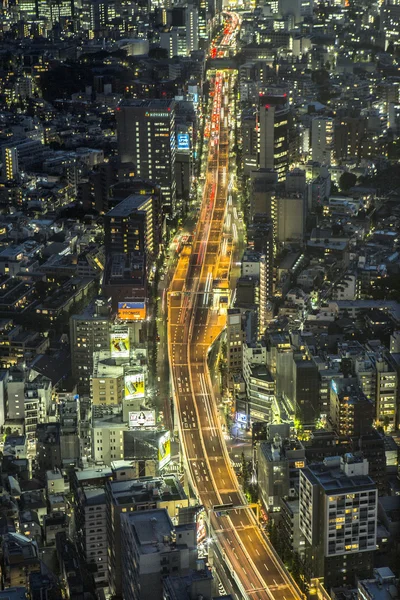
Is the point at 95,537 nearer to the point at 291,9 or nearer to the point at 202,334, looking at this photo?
the point at 202,334

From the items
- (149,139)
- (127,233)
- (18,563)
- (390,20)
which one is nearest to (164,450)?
(18,563)

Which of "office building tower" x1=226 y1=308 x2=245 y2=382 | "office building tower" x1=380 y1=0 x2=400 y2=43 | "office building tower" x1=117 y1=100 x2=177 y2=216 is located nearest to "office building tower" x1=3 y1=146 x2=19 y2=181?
"office building tower" x1=117 y1=100 x2=177 y2=216

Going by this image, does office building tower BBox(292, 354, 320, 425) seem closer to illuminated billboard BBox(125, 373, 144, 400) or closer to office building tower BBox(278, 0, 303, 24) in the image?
illuminated billboard BBox(125, 373, 144, 400)

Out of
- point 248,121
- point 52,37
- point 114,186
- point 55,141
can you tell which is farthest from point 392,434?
point 52,37

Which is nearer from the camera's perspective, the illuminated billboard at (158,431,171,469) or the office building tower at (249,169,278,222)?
the illuminated billboard at (158,431,171,469)

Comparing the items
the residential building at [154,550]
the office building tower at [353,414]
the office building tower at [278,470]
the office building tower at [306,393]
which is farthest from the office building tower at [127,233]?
the residential building at [154,550]

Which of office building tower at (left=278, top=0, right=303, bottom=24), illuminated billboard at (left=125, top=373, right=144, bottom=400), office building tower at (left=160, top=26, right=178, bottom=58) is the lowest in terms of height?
illuminated billboard at (left=125, top=373, right=144, bottom=400)

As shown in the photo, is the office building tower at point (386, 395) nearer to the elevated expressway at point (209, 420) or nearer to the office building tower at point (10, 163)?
the elevated expressway at point (209, 420)
